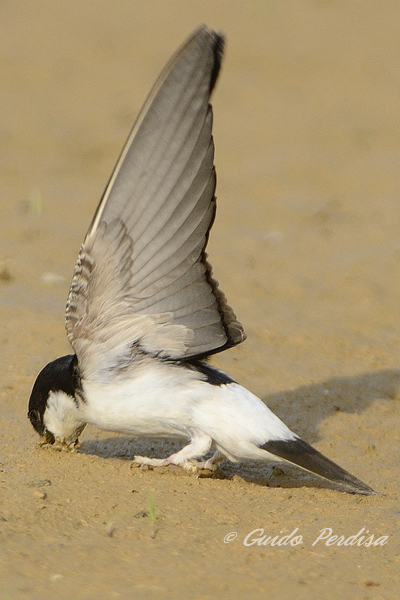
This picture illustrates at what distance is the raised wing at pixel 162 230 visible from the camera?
3152 mm

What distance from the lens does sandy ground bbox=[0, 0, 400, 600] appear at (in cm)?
286

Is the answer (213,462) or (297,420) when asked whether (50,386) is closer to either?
(213,462)

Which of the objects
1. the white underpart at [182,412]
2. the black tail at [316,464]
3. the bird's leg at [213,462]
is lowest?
the black tail at [316,464]

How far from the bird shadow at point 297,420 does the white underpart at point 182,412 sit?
11.0 inches

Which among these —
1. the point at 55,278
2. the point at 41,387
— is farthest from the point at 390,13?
the point at 41,387

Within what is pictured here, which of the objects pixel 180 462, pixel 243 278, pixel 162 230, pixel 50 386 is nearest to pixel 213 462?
pixel 180 462

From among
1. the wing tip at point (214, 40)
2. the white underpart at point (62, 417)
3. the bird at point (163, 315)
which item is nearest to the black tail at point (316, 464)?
the bird at point (163, 315)

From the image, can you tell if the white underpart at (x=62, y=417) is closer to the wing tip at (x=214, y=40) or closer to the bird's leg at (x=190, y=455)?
the bird's leg at (x=190, y=455)

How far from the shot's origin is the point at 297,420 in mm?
4590

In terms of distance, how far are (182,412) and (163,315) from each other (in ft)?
1.53

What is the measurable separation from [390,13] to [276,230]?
799cm

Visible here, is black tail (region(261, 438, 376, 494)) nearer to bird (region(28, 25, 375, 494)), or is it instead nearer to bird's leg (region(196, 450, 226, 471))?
bird (region(28, 25, 375, 494))

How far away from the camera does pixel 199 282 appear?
339cm

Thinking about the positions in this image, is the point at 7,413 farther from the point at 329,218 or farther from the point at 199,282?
the point at 329,218
